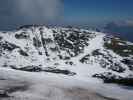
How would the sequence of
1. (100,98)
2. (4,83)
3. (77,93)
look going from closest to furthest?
(100,98)
(77,93)
(4,83)

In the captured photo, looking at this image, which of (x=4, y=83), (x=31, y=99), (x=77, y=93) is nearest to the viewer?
(x=31, y=99)

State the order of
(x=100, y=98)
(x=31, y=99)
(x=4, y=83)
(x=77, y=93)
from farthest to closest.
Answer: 1. (x=4, y=83)
2. (x=77, y=93)
3. (x=100, y=98)
4. (x=31, y=99)

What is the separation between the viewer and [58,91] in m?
98.0

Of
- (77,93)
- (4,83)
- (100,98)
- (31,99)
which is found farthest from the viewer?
(4,83)

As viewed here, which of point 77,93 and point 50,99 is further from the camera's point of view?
point 77,93

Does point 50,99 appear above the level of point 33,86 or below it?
below

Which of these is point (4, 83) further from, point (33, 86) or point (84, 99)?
point (84, 99)

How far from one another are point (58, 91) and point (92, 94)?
1294 cm

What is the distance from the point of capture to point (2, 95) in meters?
86.9

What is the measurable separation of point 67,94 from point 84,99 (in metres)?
7.91

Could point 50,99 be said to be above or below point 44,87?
below

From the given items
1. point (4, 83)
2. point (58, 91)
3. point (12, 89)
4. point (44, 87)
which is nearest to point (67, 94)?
point (58, 91)

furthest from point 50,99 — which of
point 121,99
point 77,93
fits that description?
point 121,99

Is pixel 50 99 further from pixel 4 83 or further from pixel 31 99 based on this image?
pixel 4 83
